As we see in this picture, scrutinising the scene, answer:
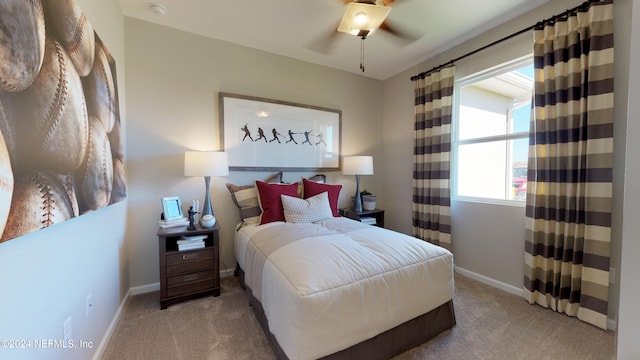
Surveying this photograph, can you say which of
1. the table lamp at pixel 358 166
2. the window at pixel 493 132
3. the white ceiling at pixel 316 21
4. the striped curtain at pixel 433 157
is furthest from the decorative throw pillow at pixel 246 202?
the window at pixel 493 132

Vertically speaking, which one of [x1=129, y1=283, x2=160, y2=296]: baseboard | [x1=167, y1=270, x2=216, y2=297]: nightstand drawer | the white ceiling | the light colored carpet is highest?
the white ceiling

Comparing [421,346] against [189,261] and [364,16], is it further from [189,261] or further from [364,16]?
[364,16]

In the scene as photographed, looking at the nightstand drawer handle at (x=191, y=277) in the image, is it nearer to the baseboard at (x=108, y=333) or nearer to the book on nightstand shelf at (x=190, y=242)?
the book on nightstand shelf at (x=190, y=242)

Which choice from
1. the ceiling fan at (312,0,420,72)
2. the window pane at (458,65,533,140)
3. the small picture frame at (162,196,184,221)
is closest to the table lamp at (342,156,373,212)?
the window pane at (458,65,533,140)

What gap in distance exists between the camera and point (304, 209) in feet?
8.14

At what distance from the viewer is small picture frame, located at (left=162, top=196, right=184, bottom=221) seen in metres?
2.26

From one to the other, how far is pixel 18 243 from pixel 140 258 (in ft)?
5.67

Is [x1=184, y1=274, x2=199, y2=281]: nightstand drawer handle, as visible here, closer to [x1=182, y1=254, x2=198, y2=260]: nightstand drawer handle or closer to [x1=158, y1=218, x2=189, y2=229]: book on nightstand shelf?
[x1=182, y1=254, x2=198, y2=260]: nightstand drawer handle

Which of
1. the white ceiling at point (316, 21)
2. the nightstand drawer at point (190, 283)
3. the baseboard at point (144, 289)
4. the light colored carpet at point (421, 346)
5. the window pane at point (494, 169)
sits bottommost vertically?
the light colored carpet at point (421, 346)

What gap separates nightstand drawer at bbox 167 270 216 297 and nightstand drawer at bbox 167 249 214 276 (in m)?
0.05

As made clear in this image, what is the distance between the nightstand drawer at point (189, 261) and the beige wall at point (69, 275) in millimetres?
403

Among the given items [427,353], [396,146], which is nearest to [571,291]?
[427,353]

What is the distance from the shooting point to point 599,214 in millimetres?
1771

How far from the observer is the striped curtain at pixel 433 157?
2.83 m
